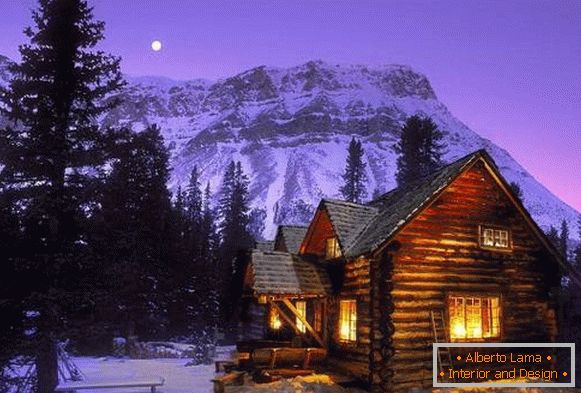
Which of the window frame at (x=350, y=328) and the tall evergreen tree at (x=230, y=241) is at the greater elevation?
the tall evergreen tree at (x=230, y=241)

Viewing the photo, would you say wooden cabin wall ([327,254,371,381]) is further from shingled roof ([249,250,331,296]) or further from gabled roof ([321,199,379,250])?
gabled roof ([321,199,379,250])

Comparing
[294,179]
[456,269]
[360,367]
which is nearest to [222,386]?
[360,367]

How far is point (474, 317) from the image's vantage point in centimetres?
1880

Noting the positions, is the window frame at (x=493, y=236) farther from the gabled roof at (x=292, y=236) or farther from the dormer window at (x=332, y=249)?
the gabled roof at (x=292, y=236)

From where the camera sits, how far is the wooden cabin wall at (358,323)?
57.6 ft

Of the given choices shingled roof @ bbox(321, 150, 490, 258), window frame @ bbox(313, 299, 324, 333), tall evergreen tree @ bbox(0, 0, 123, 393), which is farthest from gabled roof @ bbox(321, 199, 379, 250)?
tall evergreen tree @ bbox(0, 0, 123, 393)

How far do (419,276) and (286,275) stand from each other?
5.01 metres

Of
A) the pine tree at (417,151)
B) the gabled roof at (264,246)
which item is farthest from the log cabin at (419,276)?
the pine tree at (417,151)

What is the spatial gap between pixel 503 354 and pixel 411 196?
6.91 meters

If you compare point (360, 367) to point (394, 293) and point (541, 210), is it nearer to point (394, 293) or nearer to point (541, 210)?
point (394, 293)

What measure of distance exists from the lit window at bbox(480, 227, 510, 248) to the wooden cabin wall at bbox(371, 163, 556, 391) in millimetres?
270

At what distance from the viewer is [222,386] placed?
1602cm

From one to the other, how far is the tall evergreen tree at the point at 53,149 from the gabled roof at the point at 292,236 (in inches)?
459

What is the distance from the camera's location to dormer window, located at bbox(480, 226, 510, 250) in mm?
19344
